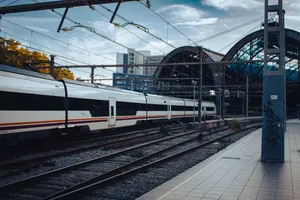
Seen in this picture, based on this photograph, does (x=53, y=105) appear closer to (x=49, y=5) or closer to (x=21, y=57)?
(x=49, y=5)

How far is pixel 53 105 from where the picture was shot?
14.9 m

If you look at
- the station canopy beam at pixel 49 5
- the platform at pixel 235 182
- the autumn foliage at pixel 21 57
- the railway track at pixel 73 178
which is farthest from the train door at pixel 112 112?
the platform at pixel 235 182

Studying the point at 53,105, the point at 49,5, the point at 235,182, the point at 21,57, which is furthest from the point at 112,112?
the point at 21,57

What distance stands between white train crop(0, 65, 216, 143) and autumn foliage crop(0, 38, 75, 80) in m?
6.13

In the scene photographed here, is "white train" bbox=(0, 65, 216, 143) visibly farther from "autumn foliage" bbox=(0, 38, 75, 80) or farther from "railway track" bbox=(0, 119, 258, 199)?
"autumn foliage" bbox=(0, 38, 75, 80)

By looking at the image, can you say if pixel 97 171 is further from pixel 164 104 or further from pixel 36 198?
pixel 164 104

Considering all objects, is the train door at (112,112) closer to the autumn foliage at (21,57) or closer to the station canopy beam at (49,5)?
the autumn foliage at (21,57)

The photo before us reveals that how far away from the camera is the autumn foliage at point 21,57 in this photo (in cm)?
2414

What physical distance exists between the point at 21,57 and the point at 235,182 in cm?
2952

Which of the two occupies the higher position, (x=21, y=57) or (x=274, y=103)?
(x=21, y=57)

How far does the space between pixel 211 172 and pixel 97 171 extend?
365cm

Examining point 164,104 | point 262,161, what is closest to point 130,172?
point 262,161

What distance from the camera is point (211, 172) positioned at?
889 cm

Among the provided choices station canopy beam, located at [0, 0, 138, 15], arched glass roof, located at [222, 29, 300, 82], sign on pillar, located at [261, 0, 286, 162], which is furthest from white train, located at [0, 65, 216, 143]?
arched glass roof, located at [222, 29, 300, 82]
